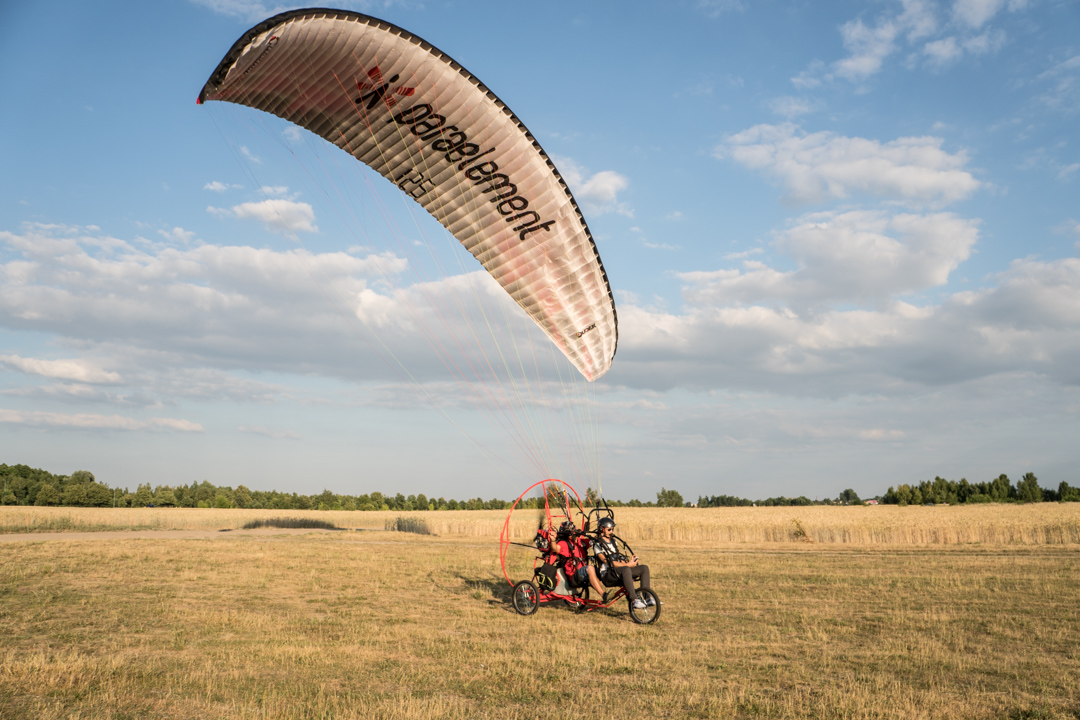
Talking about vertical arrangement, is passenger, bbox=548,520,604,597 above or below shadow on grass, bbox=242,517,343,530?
above

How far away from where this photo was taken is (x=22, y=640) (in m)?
7.35

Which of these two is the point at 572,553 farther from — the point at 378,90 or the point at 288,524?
the point at 288,524

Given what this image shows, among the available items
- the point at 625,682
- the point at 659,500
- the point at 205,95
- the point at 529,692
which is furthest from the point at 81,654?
the point at 659,500

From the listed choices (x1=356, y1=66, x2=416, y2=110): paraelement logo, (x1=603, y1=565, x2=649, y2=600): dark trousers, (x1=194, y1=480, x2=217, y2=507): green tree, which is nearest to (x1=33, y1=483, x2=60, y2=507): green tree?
(x1=194, y1=480, x2=217, y2=507): green tree

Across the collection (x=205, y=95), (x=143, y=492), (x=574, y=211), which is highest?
(x=205, y=95)

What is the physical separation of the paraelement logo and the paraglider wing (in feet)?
0.06

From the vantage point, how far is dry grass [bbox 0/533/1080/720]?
16.9 feet

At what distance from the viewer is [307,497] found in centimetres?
9388

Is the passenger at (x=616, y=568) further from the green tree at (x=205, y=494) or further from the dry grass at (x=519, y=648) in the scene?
the green tree at (x=205, y=494)

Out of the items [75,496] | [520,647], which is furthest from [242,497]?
[520,647]

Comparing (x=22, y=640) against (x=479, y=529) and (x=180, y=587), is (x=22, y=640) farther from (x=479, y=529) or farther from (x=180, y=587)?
(x=479, y=529)

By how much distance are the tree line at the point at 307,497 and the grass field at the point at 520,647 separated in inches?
2229

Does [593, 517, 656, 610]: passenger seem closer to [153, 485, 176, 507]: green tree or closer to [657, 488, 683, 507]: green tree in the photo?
[657, 488, 683, 507]: green tree

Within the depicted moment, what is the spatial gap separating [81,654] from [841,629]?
8895 mm
